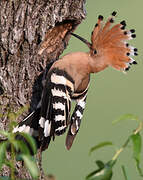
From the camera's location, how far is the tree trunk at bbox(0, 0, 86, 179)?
2197 millimetres

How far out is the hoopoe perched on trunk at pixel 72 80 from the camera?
7.89 ft

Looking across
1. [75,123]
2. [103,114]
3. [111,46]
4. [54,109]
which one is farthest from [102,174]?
[103,114]

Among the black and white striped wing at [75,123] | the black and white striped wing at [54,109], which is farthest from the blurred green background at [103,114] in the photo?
the black and white striped wing at [54,109]

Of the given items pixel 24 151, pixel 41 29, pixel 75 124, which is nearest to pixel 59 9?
pixel 41 29

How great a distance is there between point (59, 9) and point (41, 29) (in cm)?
14

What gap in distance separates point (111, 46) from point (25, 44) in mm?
536

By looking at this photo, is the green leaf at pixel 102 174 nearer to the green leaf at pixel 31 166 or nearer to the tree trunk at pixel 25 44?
the green leaf at pixel 31 166

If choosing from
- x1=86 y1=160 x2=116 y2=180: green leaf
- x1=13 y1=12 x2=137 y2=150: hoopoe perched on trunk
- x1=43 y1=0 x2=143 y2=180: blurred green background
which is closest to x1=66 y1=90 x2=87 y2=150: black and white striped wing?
x1=13 y1=12 x2=137 y2=150: hoopoe perched on trunk

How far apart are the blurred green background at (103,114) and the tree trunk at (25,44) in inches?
72.4

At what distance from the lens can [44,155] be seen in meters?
4.52

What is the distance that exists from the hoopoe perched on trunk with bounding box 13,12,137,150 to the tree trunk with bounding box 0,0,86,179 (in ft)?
0.21

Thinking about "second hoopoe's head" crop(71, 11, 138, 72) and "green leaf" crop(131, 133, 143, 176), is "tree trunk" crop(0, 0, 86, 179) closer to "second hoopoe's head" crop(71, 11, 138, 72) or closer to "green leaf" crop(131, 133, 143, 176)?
"second hoopoe's head" crop(71, 11, 138, 72)

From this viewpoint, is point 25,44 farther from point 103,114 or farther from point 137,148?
point 103,114

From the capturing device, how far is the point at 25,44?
229 cm
